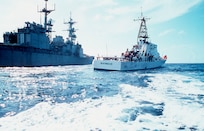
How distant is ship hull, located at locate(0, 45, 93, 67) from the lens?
196 feet

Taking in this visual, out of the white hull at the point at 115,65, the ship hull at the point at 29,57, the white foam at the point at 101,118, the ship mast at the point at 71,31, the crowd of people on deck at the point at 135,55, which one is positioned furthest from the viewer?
the ship mast at the point at 71,31

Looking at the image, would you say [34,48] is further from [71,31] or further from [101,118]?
[101,118]

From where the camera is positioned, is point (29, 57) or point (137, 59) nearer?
point (137, 59)

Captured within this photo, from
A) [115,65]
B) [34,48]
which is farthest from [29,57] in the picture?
[115,65]

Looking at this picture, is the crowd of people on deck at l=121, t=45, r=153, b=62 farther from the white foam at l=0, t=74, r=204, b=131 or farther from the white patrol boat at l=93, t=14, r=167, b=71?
the white foam at l=0, t=74, r=204, b=131

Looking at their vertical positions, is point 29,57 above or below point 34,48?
below

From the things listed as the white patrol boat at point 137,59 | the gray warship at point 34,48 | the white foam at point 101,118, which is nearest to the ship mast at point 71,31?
the gray warship at point 34,48

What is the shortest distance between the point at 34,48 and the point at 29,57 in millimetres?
4849

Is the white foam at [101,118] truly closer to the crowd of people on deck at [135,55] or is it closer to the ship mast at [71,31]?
the crowd of people on deck at [135,55]

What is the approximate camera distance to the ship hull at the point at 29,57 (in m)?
59.8

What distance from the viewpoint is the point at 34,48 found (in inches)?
2825

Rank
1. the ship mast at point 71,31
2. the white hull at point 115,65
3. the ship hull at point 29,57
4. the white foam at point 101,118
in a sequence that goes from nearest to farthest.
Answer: the white foam at point 101,118 < the white hull at point 115,65 < the ship hull at point 29,57 < the ship mast at point 71,31

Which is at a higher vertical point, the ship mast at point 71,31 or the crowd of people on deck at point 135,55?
the ship mast at point 71,31

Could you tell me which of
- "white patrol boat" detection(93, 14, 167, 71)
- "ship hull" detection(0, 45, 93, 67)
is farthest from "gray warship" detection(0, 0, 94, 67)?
"white patrol boat" detection(93, 14, 167, 71)
